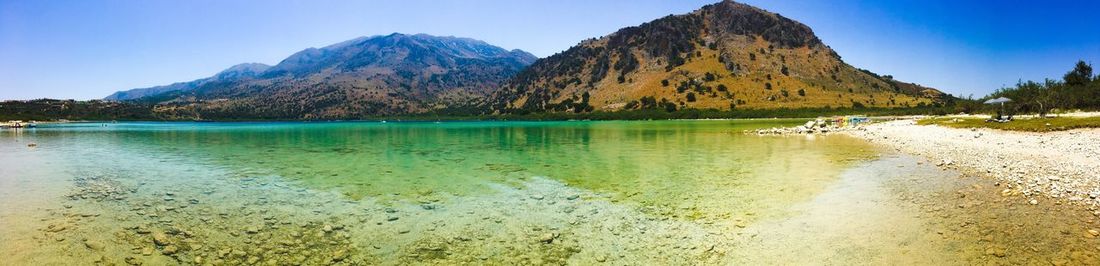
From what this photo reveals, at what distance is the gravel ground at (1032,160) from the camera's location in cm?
1662

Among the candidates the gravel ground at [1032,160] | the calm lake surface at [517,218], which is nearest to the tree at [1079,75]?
the gravel ground at [1032,160]

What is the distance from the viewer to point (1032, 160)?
24656 millimetres

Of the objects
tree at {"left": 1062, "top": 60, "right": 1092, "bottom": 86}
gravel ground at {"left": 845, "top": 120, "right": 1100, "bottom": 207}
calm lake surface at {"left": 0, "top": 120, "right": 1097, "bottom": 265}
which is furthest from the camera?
tree at {"left": 1062, "top": 60, "right": 1092, "bottom": 86}

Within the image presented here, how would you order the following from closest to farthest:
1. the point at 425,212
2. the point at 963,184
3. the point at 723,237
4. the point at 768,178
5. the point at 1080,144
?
the point at 723,237 < the point at 425,212 < the point at 963,184 < the point at 768,178 < the point at 1080,144

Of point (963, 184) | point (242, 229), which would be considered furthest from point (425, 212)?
point (963, 184)

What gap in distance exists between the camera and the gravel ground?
54.5 feet

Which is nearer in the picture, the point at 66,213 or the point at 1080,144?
the point at 66,213

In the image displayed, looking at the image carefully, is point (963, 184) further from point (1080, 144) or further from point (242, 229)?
point (242, 229)

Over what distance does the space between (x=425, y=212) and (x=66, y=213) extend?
1148cm

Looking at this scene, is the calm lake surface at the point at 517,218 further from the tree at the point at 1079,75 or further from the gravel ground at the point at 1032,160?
the tree at the point at 1079,75

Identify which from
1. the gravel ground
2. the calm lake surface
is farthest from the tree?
the calm lake surface

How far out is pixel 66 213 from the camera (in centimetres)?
1625

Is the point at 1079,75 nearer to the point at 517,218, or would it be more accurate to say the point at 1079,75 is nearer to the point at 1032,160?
the point at 1032,160

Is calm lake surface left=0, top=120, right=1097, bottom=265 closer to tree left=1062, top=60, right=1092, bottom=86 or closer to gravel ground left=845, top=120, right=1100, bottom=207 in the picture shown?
gravel ground left=845, top=120, right=1100, bottom=207
